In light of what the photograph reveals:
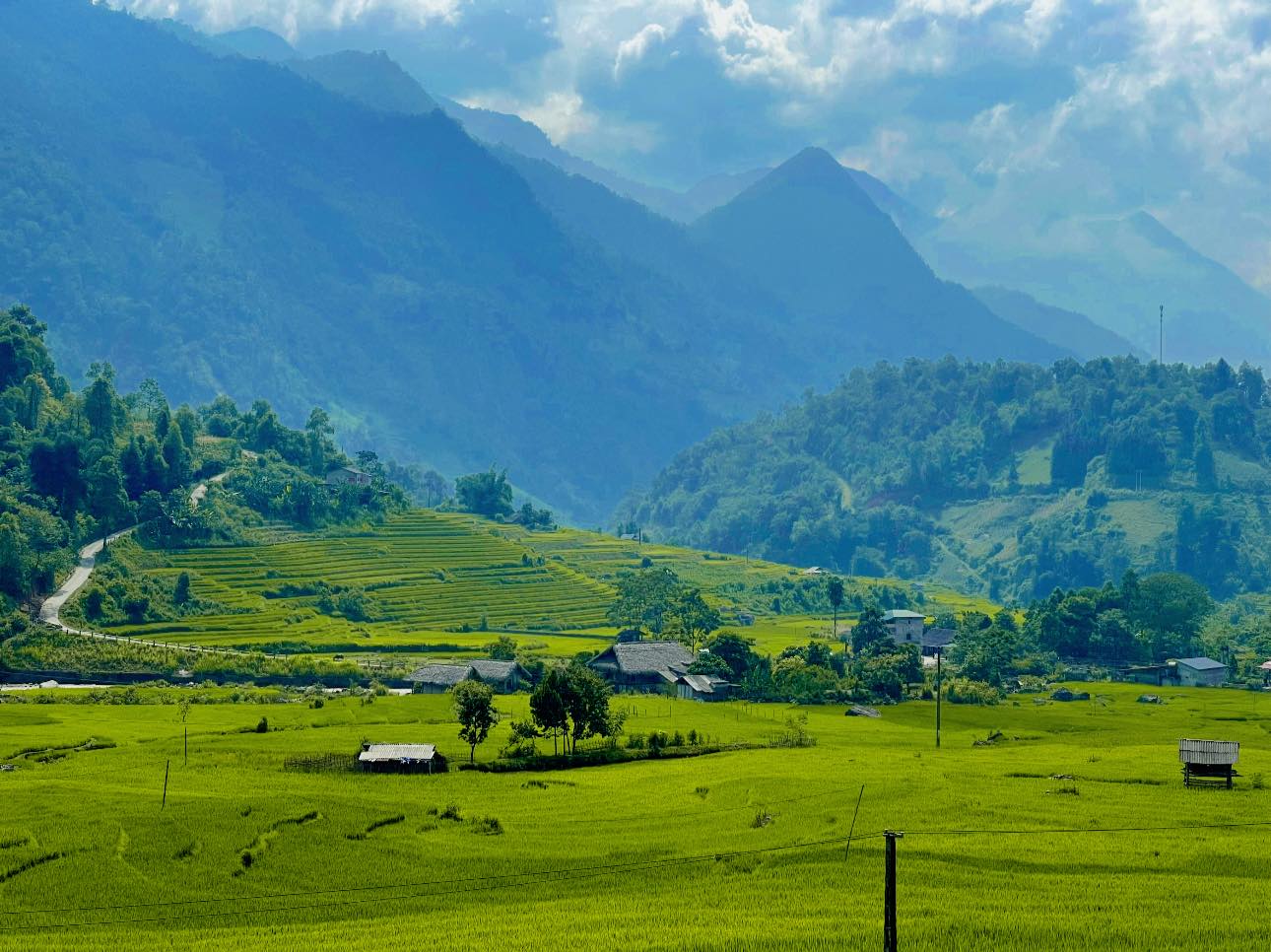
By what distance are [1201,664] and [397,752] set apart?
80984 mm

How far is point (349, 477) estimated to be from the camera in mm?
171125

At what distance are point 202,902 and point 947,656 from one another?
322 feet

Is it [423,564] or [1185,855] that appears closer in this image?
[1185,855]

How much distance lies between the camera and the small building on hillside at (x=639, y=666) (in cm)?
10700

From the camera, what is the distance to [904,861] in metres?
46.6

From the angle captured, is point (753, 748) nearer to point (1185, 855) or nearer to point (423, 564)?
point (1185, 855)

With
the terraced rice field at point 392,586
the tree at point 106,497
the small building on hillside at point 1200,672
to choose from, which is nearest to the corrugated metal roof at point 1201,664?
the small building on hillside at point 1200,672

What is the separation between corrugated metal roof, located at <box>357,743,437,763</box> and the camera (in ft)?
208

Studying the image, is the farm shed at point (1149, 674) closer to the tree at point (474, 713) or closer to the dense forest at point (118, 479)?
the dense forest at point (118, 479)

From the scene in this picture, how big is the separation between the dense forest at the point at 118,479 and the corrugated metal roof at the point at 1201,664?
248 feet

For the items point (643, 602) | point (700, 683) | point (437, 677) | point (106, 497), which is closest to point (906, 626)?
point (643, 602)

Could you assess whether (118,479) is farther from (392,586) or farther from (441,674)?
(441,674)

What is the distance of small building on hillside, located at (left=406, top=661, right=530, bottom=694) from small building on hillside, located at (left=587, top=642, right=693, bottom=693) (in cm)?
643

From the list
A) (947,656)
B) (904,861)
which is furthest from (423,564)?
(904,861)
